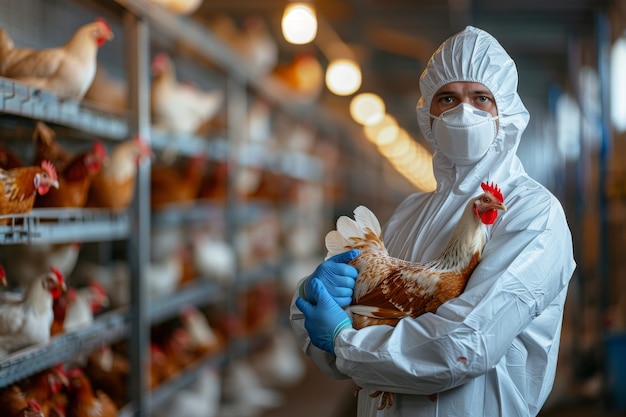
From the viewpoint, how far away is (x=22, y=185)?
248cm

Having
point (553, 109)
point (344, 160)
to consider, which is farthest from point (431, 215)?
point (344, 160)

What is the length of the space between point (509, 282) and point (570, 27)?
7891 millimetres

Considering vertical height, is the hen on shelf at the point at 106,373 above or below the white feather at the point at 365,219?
below

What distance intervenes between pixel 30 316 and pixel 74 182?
2.25 feet

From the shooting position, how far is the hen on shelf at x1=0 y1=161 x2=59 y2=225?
7.90 ft

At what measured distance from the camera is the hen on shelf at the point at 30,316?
2568 mm

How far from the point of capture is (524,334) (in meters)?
1.96

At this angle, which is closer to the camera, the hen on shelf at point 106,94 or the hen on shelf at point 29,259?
the hen on shelf at point 29,259

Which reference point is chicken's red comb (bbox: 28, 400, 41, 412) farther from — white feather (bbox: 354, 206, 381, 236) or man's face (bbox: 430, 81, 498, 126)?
man's face (bbox: 430, 81, 498, 126)

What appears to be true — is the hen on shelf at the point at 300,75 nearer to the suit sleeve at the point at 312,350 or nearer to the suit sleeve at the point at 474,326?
Result: the suit sleeve at the point at 312,350

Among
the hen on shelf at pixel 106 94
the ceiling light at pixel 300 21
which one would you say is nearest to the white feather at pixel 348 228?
the hen on shelf at pixel 106 94

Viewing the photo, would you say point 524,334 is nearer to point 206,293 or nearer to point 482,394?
point 482,394

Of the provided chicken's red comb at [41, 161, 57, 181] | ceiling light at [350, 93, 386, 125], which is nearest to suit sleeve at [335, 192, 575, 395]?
chicken's red comb at [41, 161, 57, 181]

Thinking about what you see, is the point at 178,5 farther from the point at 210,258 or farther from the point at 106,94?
the point at 210,258
